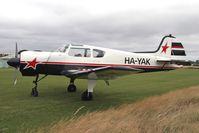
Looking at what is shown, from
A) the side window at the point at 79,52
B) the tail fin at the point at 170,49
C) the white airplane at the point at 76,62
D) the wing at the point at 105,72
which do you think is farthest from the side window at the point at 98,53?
the tail fin at the point at 170,49

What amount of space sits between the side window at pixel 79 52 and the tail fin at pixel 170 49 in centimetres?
438

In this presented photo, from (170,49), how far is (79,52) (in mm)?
5598

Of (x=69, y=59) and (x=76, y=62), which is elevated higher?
(x=69, y=59)

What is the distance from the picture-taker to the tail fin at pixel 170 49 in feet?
52.3

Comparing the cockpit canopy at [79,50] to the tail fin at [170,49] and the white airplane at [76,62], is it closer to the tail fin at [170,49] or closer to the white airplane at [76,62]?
the white airplane at [76,62]

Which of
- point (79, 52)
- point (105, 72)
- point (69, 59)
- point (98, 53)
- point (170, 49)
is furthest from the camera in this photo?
point (170, 49)

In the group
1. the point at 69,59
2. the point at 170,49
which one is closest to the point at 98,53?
the point at 69,59

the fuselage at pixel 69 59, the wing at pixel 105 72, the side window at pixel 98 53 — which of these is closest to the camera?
the wing at pixel 105 72

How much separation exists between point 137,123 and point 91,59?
21.8ft

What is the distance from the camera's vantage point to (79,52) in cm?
1306

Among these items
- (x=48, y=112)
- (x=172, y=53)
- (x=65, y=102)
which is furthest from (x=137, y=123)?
(x=172, y=53)

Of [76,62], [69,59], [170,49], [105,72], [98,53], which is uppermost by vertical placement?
[170,49]

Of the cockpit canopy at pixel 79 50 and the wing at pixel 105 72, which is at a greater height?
the cockpit canopy at pixel 79 50

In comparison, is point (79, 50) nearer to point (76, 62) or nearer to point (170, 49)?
point (76, 62)
